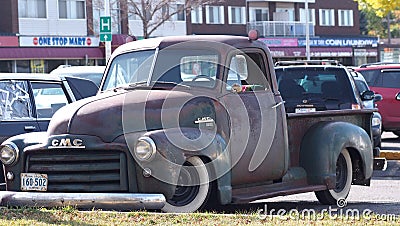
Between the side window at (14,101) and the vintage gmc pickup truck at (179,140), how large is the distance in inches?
56.9

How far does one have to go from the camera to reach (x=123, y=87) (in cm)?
1031

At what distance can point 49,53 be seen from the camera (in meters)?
46.5

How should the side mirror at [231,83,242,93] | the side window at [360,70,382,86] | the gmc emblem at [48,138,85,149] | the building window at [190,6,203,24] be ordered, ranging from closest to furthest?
the gmc emblem at [48,138,85,149] → the side mirror at [231,83,242,93] → the side window at [360,70,382,86] → the building window at [190,6,203,24]

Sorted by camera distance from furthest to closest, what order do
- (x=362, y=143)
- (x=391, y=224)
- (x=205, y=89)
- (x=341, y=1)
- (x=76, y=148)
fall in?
(x=341, y=1), (x=362, y=143), (x=205, y=89), (x=76, y=148), (x=391, y=224)

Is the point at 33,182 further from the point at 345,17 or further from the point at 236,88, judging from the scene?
the point at 345,17

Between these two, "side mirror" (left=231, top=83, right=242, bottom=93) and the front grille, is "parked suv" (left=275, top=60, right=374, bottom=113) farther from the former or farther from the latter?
the front grille

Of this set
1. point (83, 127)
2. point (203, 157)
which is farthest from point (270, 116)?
point (83, 127)

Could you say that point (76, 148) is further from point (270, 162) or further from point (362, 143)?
point (362, 143)

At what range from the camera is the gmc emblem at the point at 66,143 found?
363 inches

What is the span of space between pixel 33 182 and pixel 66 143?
25.0 inches

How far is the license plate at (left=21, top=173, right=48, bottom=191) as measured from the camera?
9.46 m

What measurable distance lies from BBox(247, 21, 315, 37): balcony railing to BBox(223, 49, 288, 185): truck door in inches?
1994

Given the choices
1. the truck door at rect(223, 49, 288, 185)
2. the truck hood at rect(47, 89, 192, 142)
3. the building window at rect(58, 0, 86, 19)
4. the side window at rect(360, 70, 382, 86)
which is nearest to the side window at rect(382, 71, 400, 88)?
the side window at rect(360, 70, 382, 86)

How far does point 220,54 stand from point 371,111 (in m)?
2.77
